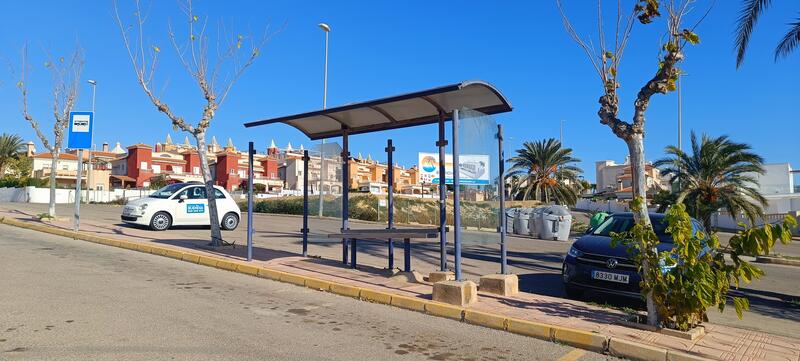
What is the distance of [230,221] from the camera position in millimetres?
18469

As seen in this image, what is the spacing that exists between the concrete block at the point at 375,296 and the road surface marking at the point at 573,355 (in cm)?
268

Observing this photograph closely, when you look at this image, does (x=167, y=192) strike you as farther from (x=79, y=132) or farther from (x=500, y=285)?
(x=500, y=285)

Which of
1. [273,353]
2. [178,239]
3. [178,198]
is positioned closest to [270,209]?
[178,198]

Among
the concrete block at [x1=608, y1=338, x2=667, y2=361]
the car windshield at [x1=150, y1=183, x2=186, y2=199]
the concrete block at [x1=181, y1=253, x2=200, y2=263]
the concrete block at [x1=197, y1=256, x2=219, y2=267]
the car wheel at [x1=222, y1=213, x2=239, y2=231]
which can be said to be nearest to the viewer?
the concrete block at [x1=608, y1=338, x2=667, y2=361]

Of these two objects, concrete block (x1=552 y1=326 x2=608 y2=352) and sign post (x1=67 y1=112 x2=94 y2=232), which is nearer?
concrete block (x1=552 y1=326 x2=608 y2=352)

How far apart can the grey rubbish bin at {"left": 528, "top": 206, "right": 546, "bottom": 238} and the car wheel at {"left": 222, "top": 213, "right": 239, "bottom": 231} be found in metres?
13.1

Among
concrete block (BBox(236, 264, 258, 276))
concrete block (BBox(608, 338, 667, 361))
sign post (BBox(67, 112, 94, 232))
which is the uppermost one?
sign post (BBox(67, 112, 94, 232))

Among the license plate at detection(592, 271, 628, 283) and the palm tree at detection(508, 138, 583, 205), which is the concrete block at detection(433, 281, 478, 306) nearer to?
the license plate at detection(592, 271, 628, 283)

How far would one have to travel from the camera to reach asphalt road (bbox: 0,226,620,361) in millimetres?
4805

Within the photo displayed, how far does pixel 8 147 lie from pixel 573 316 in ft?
209

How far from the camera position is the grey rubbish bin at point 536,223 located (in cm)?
2352

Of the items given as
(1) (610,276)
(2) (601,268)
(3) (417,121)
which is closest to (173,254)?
(3) (417,121)

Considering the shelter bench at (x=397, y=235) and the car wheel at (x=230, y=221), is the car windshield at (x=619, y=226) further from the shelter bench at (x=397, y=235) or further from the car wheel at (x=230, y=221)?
the car wheel at (x=230, y=221)

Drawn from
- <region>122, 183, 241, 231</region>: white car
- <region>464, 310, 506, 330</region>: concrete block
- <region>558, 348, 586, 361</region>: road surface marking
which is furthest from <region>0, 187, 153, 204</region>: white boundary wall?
<region>558, 348, 586, 361</region>: road surface marking
